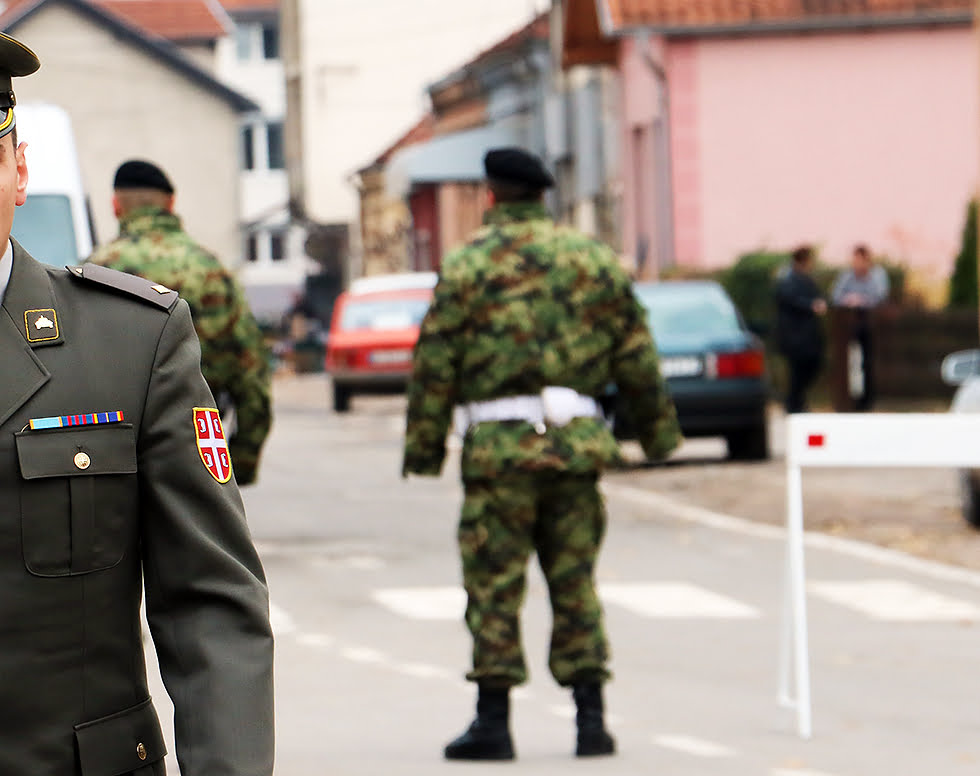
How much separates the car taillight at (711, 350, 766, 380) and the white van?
7.86m

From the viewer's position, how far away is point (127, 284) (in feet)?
9.46

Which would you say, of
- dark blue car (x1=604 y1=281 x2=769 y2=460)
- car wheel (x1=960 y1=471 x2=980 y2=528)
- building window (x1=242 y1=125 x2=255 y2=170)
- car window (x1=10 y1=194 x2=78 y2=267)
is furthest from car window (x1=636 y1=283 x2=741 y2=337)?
building window (x1=242 y1=125 x2=255 y2=170)

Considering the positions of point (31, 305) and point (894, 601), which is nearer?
point (31, 305)

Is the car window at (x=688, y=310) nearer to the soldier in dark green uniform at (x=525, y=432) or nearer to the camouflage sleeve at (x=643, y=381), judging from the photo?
the camouflage sleeve at (x=643, y=381)

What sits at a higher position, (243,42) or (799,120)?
(243,42)

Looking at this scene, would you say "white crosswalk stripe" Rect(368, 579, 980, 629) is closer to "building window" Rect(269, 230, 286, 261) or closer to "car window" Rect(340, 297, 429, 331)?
"car window" Rect(340, 297, 429, 331)

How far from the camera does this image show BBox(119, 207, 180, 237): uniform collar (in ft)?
30.7

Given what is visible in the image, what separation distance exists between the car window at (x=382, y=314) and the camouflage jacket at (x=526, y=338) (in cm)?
2250

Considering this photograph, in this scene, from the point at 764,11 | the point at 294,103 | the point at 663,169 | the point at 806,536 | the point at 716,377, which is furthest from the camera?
the point at 294,103

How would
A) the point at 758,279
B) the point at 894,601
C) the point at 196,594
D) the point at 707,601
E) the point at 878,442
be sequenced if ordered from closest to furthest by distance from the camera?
1. the point at 196,594
2. the point at 878,442
3. the point at 894,601
4. the point at 707,601
5. the point at 758,279

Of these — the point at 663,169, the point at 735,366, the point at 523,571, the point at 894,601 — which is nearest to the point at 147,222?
the point at 523,571

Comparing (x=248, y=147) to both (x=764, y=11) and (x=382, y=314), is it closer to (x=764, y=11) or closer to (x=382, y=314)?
(x=764, y=11)

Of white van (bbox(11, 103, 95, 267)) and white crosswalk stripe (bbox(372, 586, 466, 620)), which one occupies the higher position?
white van (bbox(11, 103, 95, 267))

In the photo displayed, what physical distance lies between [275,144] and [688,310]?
244 ft
